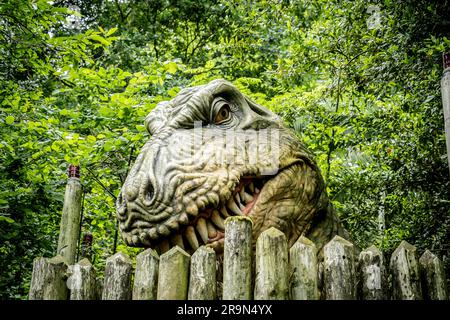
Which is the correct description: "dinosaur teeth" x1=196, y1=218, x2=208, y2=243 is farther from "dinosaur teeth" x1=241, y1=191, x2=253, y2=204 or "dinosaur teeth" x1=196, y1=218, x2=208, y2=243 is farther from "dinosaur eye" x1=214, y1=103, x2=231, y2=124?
"dinosaur eye" x1=214, y1=103, x2=231, y2=124

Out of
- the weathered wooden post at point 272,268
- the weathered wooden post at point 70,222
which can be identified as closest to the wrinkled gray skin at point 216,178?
the weathered wooden post at point 272,268

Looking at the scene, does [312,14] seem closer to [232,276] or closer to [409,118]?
[409,118]

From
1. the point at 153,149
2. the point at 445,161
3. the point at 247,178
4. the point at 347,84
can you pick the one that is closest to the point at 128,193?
the point at 153,149

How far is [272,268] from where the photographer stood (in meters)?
2.55

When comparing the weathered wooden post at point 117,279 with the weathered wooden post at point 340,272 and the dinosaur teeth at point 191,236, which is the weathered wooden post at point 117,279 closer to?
the dinosaur teeth at point 191,236

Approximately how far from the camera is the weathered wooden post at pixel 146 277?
8.84 ft

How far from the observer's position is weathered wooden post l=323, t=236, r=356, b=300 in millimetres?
2562

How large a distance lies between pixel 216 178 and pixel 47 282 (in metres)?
1.01

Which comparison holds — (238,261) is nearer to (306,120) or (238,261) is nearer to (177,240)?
(177,240)

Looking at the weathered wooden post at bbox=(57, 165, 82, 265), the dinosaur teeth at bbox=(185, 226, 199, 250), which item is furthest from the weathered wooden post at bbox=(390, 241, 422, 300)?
the weathered wooden post at bbox=(57, 165, 82, 265)

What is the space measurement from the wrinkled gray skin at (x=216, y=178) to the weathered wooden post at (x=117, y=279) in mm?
255

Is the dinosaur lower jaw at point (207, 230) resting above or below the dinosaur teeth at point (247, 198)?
below

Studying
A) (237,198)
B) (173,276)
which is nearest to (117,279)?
(173,276)
